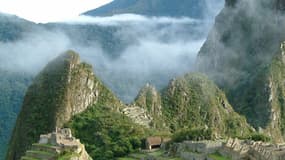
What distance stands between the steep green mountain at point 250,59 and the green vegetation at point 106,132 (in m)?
44.0

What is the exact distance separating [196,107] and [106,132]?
101 ft

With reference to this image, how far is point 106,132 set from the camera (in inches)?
3994

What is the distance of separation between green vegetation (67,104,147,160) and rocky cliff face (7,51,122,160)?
1.99 meters

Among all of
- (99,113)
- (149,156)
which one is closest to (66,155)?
(149,156)

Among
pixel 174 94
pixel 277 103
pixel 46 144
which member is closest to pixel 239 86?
pixel 277 103

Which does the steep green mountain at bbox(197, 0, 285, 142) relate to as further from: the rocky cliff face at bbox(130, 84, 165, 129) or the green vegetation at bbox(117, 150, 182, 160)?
the green vegetation at bbox(117, 150, 182, 160)

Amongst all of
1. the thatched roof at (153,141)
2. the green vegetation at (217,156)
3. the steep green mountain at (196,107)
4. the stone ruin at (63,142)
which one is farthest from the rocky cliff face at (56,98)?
the green vegetation at (217,156)

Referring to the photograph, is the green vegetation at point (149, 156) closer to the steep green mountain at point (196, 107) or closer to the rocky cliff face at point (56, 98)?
the rocky cliff face at point (56, 98)

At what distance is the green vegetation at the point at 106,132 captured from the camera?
9234cm

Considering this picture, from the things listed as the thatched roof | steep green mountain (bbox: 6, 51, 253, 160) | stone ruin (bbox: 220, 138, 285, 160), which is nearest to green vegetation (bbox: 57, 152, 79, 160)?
stone ruin (bbox: 220, 138, 285, 160)

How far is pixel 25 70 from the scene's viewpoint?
→ 180 m

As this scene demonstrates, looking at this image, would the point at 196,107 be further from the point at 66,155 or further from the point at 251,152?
the point at 251,152

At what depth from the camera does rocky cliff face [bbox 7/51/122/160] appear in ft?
350

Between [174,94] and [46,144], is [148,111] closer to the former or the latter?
[174,94]
